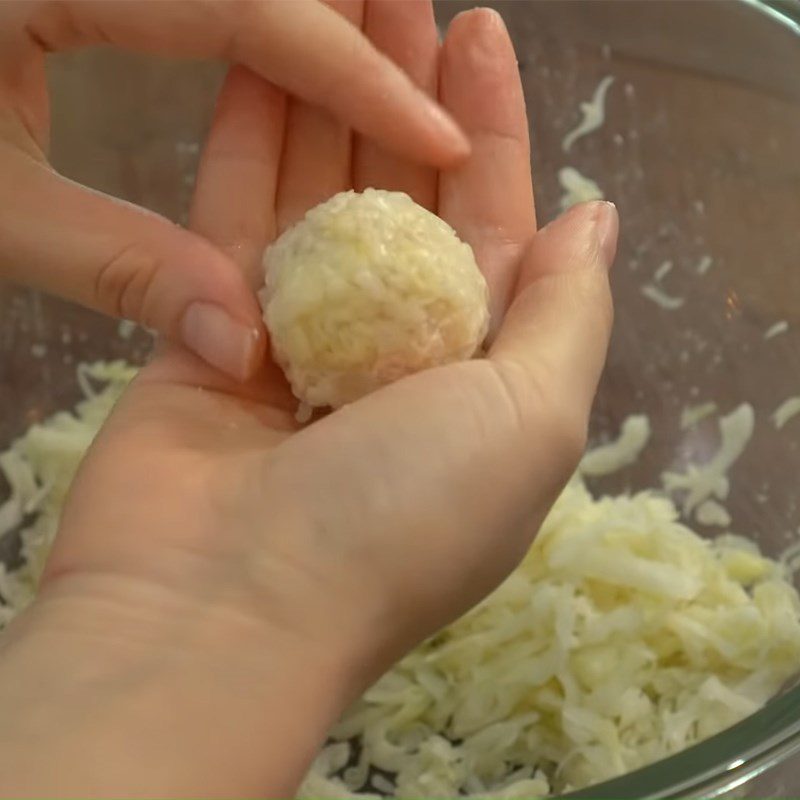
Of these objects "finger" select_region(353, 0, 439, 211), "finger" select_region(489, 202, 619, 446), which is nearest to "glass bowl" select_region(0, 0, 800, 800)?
"finger" select_region(353, 0, 439, 211)

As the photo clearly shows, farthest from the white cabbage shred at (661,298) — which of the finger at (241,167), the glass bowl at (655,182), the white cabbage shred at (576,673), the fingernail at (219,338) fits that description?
the fingernail at (219,338)

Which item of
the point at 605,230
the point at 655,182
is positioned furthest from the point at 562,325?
the point at 655,182

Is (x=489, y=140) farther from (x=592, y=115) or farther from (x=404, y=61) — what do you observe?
(x=592, y=115)

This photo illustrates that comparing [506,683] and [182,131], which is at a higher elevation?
[182,131]

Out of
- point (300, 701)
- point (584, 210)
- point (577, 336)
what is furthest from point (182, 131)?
point (300, 701)

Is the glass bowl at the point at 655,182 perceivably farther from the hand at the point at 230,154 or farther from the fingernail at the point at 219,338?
the fingernail at the point at 219,338

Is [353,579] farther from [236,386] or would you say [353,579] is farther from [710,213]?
[710,213]

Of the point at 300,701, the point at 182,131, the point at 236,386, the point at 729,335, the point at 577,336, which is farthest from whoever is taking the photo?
the point at 182,131
